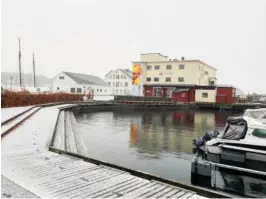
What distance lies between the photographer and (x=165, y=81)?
53.7m

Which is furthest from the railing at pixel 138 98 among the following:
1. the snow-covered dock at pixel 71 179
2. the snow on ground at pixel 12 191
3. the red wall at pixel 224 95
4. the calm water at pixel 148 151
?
the snow on ground at pixel 12 191

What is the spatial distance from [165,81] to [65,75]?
23.4 m

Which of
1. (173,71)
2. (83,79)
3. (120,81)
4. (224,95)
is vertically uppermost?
(173,71)

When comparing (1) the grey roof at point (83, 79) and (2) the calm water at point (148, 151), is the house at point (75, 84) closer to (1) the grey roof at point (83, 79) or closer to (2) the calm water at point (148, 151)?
(1) the grey roof at point (83, 79)

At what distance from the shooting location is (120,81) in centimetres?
7081

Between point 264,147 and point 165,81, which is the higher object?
point 165,81

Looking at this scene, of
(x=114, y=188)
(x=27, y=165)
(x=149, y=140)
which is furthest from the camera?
(x=149, y=140)

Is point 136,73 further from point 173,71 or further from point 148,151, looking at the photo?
point 148,151

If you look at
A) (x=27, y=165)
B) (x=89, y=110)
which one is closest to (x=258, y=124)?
(x=27, y=165)

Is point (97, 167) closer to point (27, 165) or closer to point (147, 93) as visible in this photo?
point (27, 165)

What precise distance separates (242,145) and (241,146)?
0.05 metres

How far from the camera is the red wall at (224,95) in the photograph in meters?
48.4

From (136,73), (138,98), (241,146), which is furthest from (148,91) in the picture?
(241,146)

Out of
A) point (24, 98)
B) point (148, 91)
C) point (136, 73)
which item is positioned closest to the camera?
point (24, 98)
